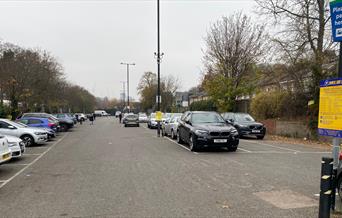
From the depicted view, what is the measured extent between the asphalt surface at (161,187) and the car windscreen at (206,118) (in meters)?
2.93

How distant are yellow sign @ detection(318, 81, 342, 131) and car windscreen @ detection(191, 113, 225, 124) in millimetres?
8870

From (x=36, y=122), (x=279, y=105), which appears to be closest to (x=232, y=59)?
(x=279, y=105)

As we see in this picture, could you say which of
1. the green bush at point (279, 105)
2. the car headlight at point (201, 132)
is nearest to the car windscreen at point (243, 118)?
the green bush at point (279, 105)

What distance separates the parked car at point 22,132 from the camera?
572 inches

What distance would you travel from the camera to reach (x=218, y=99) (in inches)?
1115

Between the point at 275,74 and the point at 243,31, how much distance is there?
8001 mm

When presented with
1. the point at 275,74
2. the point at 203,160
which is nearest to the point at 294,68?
the point at 275,74

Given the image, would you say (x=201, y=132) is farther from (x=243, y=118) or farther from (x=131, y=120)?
(x=131, y=120)

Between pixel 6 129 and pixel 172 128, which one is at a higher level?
pixel 6 129

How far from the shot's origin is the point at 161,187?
6.74 metres

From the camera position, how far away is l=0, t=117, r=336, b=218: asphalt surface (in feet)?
17.2

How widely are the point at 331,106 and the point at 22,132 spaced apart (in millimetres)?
14201

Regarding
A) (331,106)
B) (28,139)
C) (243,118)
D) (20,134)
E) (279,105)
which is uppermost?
(279,105)

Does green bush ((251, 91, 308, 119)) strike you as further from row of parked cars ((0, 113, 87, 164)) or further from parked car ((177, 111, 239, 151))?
row of parked cars ((0, 113, 87, 164))
